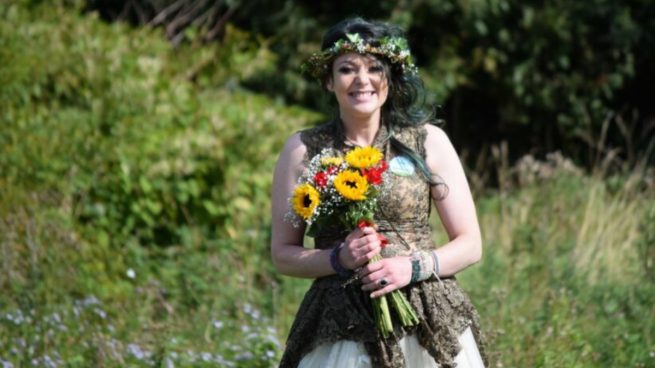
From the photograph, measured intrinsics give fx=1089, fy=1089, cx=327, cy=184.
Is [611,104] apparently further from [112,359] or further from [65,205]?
[112,359]

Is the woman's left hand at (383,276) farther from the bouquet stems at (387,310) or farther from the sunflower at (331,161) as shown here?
the sunflower at (331,161)

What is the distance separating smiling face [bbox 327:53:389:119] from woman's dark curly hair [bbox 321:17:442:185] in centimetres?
5

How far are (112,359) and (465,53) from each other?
6.49 metres

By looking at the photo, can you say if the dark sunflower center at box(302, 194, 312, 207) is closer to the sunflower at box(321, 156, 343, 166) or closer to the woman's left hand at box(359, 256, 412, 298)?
the sunflower at box(321, 156, 343, 166)

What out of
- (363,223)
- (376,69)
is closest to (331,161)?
(363,223)

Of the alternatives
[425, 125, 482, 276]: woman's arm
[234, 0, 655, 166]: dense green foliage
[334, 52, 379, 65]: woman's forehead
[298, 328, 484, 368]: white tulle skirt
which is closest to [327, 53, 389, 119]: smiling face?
[334, 52, 379, 65]: woman's forehead

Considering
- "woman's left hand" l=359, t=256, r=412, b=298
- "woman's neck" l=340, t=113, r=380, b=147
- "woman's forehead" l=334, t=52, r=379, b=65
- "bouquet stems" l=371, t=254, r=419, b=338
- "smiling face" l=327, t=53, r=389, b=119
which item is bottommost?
"bouquet stems" l=371, t=254, r=419, b=338

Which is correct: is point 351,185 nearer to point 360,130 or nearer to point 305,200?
point 305,200

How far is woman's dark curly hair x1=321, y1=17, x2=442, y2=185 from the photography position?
11.6 feet

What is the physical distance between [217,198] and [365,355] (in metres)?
3.84

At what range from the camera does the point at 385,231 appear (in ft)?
11.4

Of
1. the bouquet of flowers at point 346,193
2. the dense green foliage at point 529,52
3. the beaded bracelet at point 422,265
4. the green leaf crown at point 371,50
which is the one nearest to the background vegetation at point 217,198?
the dense green foliage at point 529,52

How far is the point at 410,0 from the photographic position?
32.7 ft

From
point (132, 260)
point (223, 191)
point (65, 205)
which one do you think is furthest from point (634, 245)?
point (65, 205)
